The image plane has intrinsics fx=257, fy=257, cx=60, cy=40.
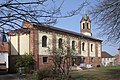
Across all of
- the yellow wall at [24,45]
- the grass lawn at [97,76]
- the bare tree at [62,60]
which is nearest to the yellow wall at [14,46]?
the yellow wall at [24,45]

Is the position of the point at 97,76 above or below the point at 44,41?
below

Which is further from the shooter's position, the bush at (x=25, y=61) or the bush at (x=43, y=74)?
the bush at (x=25, y=61)

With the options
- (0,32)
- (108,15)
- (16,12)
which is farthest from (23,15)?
(108,15)

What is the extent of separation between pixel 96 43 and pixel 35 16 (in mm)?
62859

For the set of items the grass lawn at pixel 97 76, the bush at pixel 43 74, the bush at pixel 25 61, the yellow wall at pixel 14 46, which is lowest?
the grass lawn at pixel 97 76

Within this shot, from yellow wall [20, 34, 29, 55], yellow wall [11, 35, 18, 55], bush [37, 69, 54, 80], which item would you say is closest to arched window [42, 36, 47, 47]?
yellow wall [20, 34, 29, 55]

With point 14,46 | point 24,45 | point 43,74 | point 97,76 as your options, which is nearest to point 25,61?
point 24,45

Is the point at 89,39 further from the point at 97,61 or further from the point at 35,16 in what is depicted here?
the point at 35,16

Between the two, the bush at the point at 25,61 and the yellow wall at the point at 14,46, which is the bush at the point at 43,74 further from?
the yellow wall at the point at 14,46

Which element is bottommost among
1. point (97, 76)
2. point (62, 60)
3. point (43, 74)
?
point (97, 76)

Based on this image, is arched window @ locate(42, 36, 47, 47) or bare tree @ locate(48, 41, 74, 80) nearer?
bare tree @ locate(48, 41, 74, 80)

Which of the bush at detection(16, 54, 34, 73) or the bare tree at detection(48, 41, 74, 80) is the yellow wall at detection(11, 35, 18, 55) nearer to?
the bush at detection(16, 54, 34, 73)

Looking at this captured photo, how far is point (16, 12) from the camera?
622cm

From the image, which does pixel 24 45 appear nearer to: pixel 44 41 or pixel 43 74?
pixel 44 41
